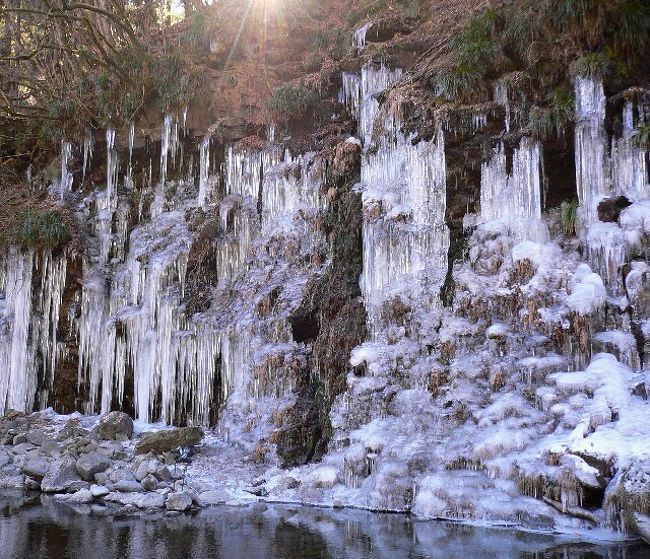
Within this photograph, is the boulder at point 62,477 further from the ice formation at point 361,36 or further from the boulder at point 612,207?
the ice formation at point 361,36

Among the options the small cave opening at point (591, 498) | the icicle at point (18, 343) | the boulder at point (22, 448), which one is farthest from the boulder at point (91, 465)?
the small cave opening at point (591, 498)

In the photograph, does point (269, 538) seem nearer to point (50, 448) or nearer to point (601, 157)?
point (50, 448)

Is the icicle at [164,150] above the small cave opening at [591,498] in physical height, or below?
above

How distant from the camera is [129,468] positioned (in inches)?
448

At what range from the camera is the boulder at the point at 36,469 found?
38.2 ft

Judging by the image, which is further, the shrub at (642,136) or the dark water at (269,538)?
the shrub at (642,136)

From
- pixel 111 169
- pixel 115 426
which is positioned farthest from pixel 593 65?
pixel 111 169

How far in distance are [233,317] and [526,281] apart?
22.5 ft

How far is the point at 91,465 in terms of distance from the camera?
441 inches

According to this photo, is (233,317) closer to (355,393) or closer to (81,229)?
(355,393)

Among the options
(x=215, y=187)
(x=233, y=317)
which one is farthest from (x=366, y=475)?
(x=215, y=187)

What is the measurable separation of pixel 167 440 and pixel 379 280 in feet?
17.8

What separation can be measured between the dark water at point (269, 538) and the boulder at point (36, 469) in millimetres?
2415

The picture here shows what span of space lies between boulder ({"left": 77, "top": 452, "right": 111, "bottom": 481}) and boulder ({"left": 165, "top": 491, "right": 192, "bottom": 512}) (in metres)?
2.24
